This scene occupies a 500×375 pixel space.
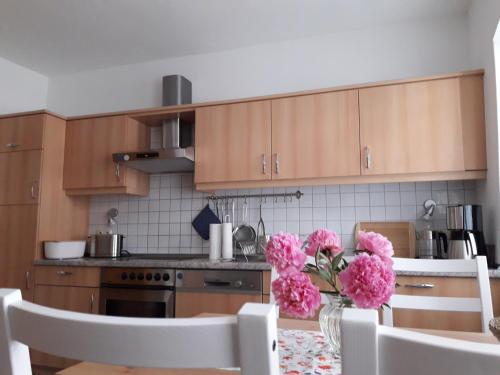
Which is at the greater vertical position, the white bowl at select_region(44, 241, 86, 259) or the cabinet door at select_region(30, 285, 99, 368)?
the white bowl at select_region(44, 241, 86, 259)

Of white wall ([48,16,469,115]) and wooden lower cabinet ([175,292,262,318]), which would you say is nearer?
wooden lower cabinet ([175,292,262,318])

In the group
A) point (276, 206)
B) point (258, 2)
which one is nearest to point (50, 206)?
point (276, 206)

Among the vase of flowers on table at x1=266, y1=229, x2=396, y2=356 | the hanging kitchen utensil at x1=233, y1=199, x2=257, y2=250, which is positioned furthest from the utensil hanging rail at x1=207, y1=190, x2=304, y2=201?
the vase of flowers on table at x1=266, y1=229, x2=396, y2=356

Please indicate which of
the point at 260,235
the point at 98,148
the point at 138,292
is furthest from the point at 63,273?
the point at 260,235

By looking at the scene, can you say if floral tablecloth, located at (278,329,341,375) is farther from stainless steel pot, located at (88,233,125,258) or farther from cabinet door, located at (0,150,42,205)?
cabinet door, located at (0,150,42,205)

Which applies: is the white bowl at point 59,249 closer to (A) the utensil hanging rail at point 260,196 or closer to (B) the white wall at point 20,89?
(A) the utensil hanging rail at point 260,196

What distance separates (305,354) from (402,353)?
69cm

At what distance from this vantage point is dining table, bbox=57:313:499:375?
0.80m

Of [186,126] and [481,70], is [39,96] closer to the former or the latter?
[186,126]

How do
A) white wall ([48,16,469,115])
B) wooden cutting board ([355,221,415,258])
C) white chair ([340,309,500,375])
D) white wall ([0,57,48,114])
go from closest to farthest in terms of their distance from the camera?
white chair ([340,309,500,375])
wooden cutting board ([355,221,415,258])
white wall ([48,16,469,115])
white wall ([0,57,48,114])

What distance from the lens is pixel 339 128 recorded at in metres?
2.47

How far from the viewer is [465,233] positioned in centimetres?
209

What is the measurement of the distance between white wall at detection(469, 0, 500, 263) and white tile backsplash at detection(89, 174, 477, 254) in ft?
1.07

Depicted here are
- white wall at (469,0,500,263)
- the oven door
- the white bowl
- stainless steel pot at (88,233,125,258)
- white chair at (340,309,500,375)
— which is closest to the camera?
white chair at (340,309,500,375)
